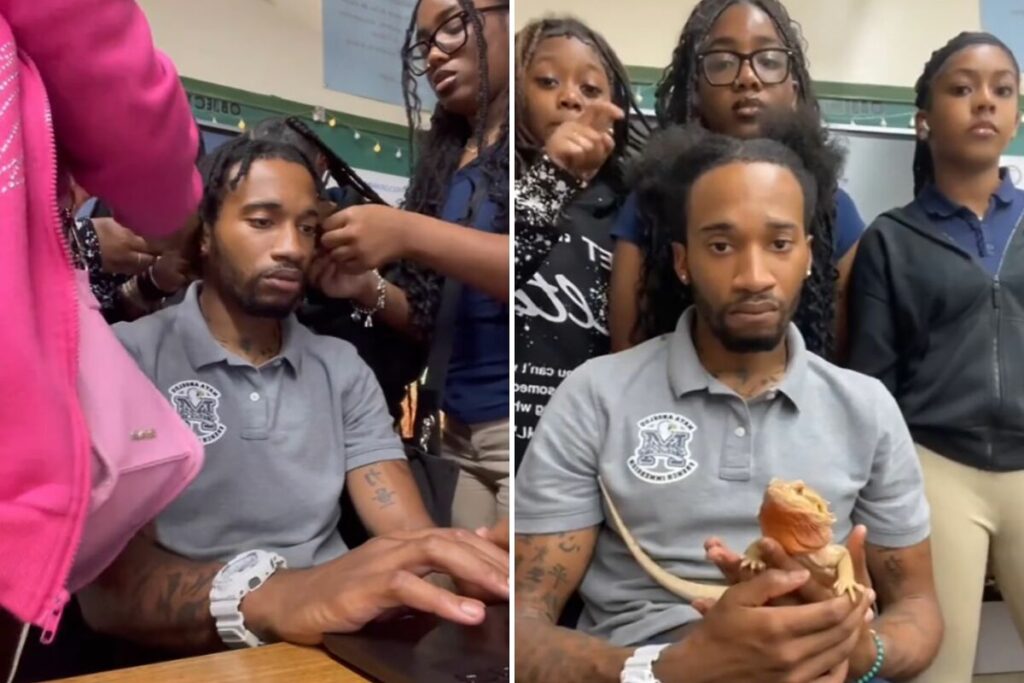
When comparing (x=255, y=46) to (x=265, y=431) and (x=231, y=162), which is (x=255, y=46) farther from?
(x=265, y=431)

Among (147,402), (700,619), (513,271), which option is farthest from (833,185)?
(147,402)

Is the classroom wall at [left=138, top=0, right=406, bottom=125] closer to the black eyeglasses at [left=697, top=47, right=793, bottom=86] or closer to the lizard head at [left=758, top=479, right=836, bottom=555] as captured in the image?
the black eyeglasses at [left=697, top=47, right=793, bottom=86]

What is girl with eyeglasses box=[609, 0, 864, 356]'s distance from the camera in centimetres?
92

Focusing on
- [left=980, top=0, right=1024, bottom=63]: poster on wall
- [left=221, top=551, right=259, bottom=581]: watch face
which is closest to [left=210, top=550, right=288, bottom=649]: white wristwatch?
[left=221, top=551, right=259, bottom=581]: watch face

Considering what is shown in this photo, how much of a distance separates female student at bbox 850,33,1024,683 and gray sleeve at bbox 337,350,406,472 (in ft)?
1.54

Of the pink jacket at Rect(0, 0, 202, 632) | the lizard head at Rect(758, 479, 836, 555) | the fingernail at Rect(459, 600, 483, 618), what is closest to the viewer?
the pink jacket at Rect(0, 0, 202, 632)

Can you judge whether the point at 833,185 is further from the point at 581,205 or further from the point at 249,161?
the point at 249,161

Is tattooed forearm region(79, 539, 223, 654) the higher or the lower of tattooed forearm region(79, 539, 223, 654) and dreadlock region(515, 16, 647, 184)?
the lower

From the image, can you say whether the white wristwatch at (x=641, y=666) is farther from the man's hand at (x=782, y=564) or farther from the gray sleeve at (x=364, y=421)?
the gray sleeve at (x=364, y=421)

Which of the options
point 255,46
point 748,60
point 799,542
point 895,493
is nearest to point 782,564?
point 799,542

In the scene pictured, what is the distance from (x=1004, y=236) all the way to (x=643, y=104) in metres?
0.37

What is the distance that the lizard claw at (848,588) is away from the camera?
0.88 metres

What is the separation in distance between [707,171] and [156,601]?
0.68m

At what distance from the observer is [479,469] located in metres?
1.00
